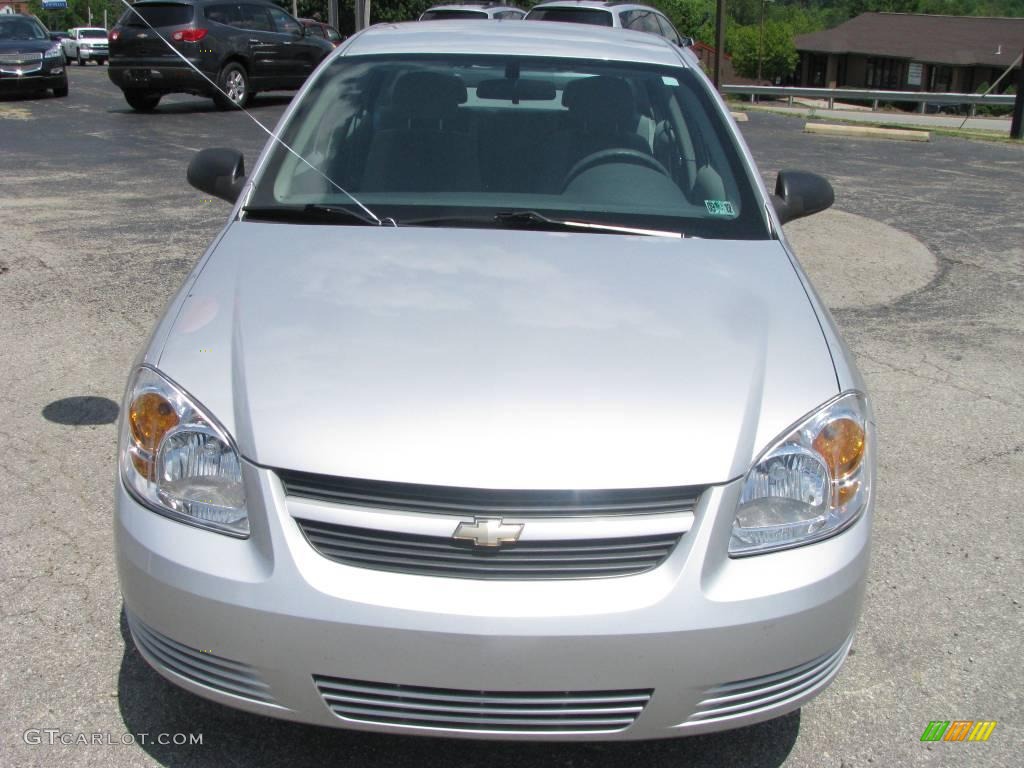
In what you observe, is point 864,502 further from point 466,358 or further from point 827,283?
point 827,283

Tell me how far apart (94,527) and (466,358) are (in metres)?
1.83

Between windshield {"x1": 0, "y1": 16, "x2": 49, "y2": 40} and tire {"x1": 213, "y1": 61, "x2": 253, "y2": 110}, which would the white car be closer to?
windshield {"x1": 0, "y1": 16, "x2": 49, "y2": 40}

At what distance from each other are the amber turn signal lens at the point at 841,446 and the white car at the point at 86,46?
152 ft

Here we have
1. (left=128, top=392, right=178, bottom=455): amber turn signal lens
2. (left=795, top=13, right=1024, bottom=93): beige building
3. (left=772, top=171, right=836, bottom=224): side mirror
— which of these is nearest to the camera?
(left=128, top=392, right=178, bottom=455): amber turn signal lens

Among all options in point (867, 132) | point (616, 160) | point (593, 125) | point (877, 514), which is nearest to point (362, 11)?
point (867, 132)

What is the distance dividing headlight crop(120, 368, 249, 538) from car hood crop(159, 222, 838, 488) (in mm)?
47

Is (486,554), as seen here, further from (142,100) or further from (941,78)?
(941,78)

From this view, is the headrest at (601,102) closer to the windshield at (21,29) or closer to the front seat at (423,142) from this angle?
the front seat at (423,142)

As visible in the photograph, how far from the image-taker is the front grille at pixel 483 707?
2.31 m

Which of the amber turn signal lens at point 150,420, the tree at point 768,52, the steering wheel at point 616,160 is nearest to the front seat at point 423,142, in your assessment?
the steering wheel at point 616,160

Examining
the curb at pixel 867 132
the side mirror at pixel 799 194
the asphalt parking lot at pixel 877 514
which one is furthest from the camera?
the curb at pixel 867 132

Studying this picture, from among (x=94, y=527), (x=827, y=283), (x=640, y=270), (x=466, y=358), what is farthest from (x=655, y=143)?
(x=827, y=283)

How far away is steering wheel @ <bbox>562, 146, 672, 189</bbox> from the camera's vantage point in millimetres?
3791

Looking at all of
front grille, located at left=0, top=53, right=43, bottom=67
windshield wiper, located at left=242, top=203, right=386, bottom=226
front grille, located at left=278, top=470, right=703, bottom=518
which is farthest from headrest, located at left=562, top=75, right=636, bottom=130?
front grille, located at left=0, top=53, right=43, bottom=67
